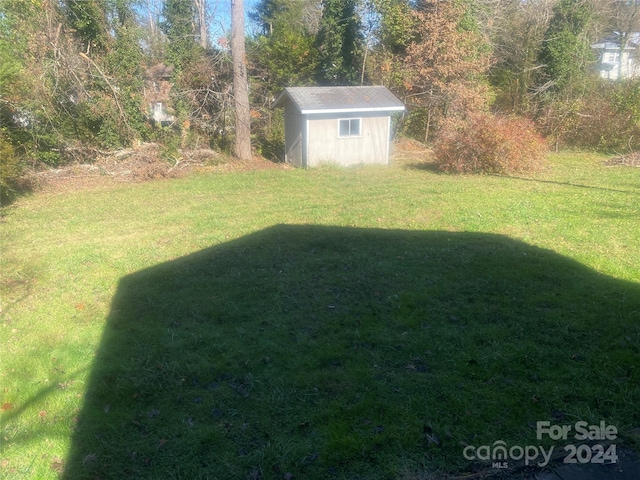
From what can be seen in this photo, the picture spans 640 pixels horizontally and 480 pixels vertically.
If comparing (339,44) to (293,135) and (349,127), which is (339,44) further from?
(349,127)

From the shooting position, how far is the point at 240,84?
66.6 ft

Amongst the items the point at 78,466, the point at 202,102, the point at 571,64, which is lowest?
the point at 78,466

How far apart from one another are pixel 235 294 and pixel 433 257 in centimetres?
303

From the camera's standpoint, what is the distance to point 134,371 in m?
4.45

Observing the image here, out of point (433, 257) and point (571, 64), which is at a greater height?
point (571, 64)

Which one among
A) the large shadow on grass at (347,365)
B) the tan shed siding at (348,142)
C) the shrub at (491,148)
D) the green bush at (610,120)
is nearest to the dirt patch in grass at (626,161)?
the green bush at (610,120)

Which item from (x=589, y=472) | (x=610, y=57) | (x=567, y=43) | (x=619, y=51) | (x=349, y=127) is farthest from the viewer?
(x=610, y=57)

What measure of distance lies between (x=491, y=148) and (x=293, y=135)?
7.62 m

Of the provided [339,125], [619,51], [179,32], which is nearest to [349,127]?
[339,125]

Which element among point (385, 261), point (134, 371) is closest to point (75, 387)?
point (134, 371)

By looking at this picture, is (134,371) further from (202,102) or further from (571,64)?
(571,64)

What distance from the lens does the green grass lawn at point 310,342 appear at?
3422mm

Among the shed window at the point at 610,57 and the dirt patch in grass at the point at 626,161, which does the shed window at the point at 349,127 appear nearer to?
the dirt patch in grass at the point at 626,161

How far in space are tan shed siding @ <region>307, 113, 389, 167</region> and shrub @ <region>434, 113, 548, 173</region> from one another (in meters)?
3.06
